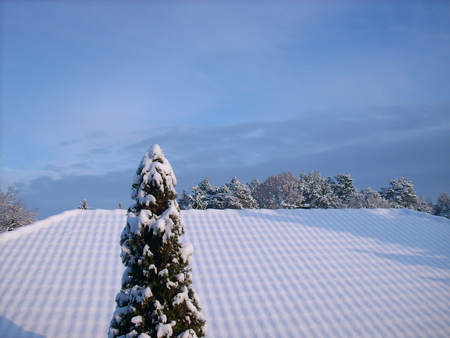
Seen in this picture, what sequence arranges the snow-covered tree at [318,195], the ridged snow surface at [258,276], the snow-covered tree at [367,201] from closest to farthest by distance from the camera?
the ridged snow surface at [258,276] < the snow-covered tree at [367,201] < the snow-covered tree at [318,195]

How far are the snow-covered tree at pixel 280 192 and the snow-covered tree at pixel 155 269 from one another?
4250 centimetres

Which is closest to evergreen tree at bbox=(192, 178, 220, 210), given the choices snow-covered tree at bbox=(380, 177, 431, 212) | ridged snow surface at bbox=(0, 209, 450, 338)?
snow-covered tree at bbox=(380, 177, 431, 212)

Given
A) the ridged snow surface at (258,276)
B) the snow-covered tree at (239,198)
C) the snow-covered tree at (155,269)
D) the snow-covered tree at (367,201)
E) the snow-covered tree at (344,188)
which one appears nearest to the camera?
the snow-covered tree at (155,269)

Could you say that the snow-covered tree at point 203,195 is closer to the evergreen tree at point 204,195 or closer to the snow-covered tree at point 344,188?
the evergreen tree at point 204,195

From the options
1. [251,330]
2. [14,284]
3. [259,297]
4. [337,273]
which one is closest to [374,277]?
[337,273]

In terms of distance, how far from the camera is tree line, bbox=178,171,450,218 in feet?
156

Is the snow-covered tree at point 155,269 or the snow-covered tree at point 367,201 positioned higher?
the snow-covered tree at point 367,201

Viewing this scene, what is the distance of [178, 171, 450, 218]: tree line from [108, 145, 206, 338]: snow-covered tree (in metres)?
38.1

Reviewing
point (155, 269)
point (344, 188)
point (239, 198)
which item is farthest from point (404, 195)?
point (155, 269)

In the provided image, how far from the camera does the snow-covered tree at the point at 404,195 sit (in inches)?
2133

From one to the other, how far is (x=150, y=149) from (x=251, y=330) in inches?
209

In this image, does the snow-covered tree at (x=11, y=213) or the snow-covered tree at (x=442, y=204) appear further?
the snow-covered tree at (x=442, y=204)

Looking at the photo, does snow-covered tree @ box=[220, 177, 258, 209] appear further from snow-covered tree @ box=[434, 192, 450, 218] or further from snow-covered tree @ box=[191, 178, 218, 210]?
snow-covered tree @ box=[434, 192, 450, 218]

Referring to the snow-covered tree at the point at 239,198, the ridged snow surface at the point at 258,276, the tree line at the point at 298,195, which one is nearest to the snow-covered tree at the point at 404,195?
the tree line at the point at 298,195
